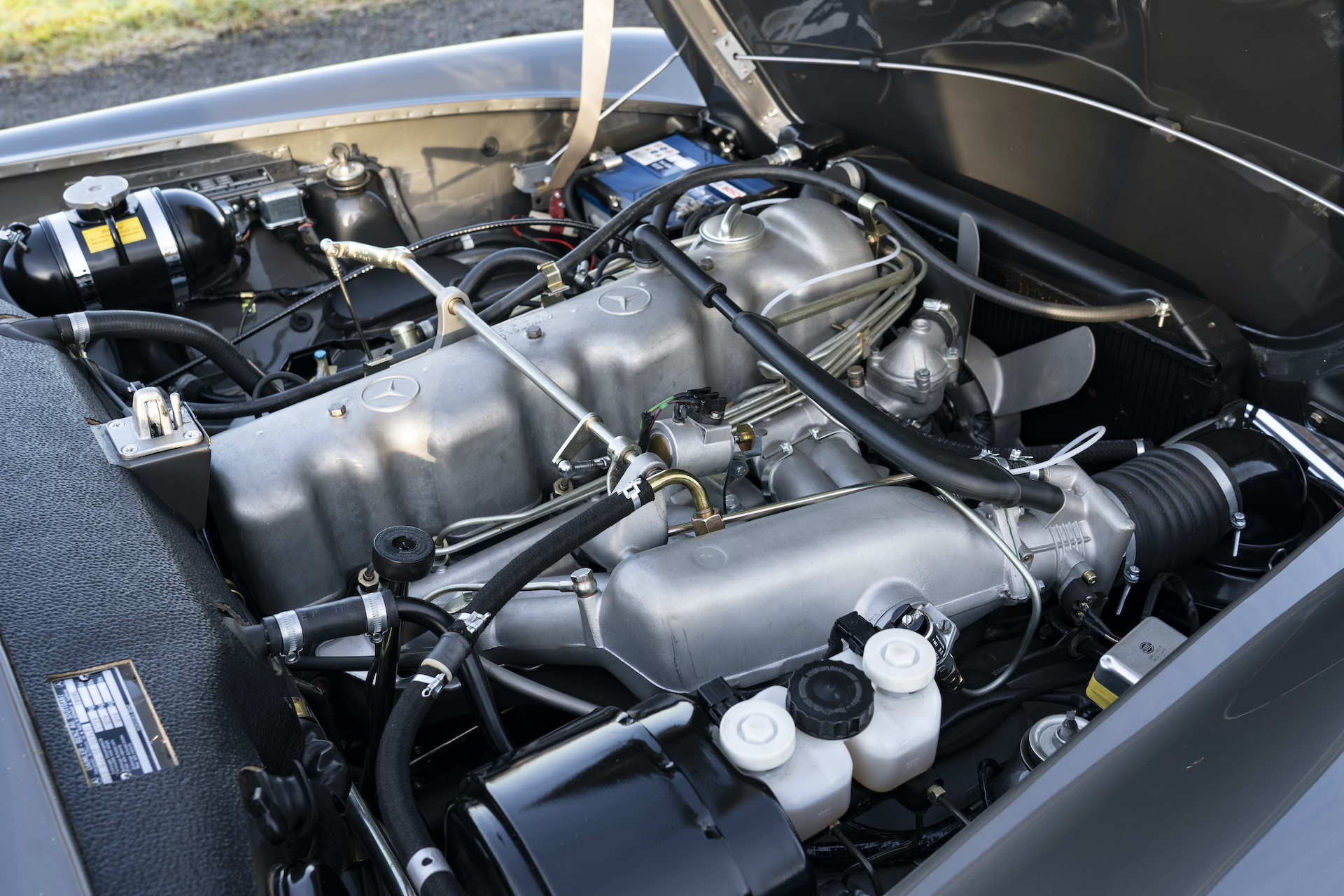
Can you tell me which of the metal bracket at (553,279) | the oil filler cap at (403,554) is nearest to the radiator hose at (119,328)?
the metal bracket at (553,279)

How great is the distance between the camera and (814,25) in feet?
5.89

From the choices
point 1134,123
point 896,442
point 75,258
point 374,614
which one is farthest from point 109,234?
point 1134,123

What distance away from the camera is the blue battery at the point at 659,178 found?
203 centimetres

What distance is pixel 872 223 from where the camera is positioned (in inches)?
66.6

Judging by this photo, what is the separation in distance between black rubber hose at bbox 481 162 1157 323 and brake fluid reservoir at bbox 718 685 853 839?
78cm

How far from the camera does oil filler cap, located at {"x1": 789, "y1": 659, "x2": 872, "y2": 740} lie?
920 millimetres

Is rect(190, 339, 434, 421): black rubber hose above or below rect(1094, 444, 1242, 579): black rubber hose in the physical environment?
above

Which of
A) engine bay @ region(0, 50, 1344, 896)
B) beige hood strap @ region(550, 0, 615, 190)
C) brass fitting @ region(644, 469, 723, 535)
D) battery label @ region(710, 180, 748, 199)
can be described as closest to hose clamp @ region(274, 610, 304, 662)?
engine bay @ region(0, 50, 1344, 896)

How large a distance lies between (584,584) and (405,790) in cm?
39

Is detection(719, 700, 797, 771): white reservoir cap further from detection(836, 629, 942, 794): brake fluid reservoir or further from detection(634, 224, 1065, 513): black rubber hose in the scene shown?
detection(634, 224, 1065, 513): black rubber hose

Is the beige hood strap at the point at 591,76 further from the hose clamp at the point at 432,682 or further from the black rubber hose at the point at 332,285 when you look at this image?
the hose clamp at the point at 432,682

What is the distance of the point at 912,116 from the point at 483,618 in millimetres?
1251

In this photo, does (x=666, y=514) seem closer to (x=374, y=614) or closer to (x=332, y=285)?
(x=374, y=614)

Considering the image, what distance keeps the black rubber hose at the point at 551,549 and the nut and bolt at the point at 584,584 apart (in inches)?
4.9
